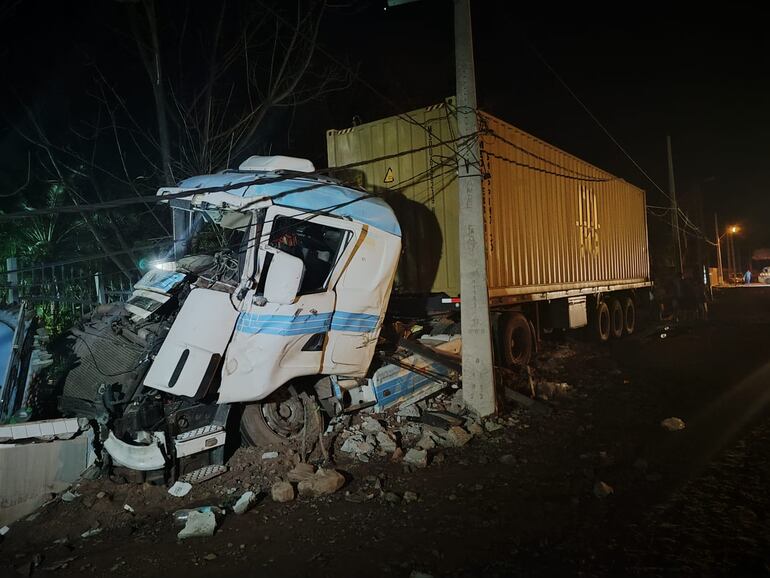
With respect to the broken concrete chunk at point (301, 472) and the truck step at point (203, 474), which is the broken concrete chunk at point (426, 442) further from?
the truck step at point (203, 474)

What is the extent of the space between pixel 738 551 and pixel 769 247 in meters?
76.7

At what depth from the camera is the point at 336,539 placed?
11.7 ft

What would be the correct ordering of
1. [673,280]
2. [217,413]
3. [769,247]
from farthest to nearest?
1. [769,247]
2. [673,280]
3. [217,413]

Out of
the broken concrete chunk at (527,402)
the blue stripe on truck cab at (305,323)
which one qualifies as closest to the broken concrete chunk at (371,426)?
the blue stripe on truck cab at (305,323)

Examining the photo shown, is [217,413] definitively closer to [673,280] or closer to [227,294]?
[227,294]

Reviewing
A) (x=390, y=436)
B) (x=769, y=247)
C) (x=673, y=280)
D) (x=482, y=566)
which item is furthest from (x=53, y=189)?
(x=769, y=247)

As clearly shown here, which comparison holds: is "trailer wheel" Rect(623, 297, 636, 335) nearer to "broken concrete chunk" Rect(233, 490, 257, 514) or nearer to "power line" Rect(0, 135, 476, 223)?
"power line" Rect(0, 135, 476, 223)

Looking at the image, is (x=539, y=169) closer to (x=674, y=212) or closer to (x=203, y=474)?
(x=203, y=474)

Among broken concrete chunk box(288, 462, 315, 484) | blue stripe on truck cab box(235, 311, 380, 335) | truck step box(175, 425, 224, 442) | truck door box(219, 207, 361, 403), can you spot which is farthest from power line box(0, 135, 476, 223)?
broken concrete chunk box(288, 462, 315, 484)

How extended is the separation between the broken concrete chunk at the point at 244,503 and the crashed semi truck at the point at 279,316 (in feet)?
1.94

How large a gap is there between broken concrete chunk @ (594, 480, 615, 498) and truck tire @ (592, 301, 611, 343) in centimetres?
849

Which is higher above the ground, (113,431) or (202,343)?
(202,343)

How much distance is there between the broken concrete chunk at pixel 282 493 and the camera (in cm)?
419

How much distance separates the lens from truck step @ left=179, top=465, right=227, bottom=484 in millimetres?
4477
